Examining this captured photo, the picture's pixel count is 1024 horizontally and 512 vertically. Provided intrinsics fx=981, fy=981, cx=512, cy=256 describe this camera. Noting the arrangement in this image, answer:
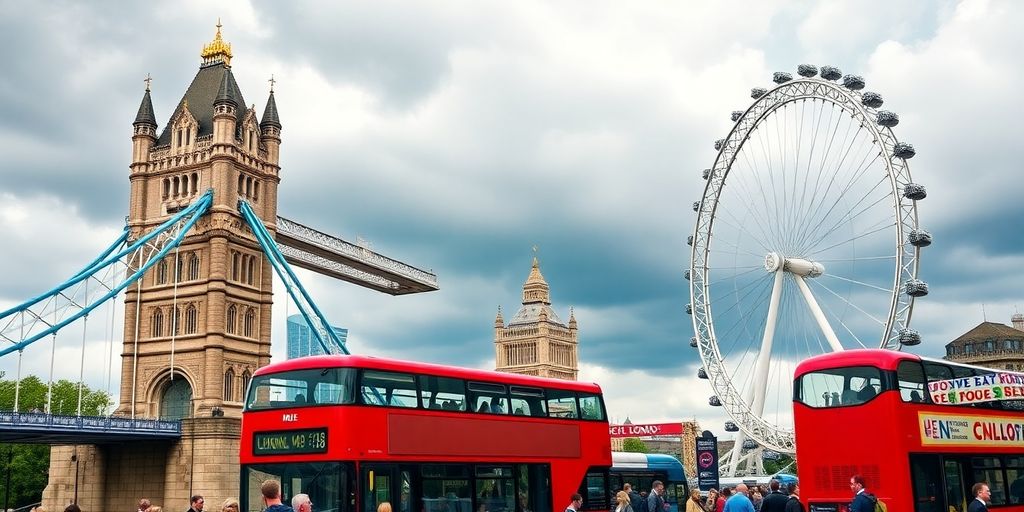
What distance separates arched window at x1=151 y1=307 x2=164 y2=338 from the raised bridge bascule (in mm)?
81

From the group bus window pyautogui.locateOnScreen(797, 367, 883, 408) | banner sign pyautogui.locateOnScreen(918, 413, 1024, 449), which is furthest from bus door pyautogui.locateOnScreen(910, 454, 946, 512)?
bus window pyautogui.locateOnScreen(797, 367, 883, 408)

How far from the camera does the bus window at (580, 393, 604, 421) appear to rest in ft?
80.3

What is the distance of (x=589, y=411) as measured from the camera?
2462 centimetres

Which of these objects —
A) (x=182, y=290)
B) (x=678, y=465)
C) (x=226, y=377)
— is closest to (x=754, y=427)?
(x=678, y=465)

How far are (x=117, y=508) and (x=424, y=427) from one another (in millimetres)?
45220

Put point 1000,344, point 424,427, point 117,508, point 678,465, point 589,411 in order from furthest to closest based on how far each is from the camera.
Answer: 1. point 1000,344
2. point 117,508
3. point 678,465
4. point 589,411
5. point 424,427

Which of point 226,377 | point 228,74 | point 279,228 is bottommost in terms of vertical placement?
point 226,377

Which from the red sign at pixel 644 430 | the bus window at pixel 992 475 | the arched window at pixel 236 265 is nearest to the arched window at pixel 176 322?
the arched window at pixel 236 265

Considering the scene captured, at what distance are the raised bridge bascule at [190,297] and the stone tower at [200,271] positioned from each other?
7cm

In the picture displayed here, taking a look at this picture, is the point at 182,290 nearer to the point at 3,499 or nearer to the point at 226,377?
the point at 226,377

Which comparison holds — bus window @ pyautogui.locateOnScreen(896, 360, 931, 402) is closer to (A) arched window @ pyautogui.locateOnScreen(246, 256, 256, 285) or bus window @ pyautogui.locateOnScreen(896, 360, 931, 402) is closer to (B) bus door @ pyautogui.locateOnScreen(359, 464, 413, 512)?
(B) bus door @ pyautogui.locateOnScreen(359, 464, 413, 512)

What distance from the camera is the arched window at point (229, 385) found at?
195 feet

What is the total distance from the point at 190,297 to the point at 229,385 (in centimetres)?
617

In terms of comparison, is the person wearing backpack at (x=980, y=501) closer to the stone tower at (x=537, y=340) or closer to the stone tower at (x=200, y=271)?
the stone tower at (x=200, y=271)
